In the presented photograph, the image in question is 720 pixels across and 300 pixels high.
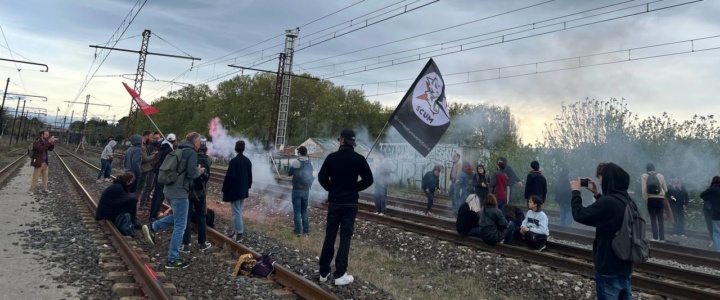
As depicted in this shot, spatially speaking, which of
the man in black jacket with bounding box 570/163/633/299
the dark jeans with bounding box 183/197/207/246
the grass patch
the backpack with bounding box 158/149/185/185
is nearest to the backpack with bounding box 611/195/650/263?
the man in black jacket with bounding box 570/163/633/299

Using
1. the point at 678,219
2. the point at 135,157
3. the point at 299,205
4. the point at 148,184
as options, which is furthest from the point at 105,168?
the point at 678,219

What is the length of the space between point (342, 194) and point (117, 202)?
483 cm

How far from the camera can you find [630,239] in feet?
12.3

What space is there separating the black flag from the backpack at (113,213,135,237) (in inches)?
196

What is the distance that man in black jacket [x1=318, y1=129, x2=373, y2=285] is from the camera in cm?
553

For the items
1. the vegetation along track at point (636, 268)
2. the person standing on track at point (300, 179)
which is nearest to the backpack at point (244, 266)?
the person standing on track at point (300, 179)

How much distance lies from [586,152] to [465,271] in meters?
15.6

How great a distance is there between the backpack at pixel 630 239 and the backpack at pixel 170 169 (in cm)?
513

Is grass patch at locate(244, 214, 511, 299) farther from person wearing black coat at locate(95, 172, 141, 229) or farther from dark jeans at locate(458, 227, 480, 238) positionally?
person wearing black coat at locate(95, 172, 141, 229)

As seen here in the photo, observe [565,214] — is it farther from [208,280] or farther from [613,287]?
[208,280]

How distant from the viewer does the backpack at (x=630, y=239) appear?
3721mm

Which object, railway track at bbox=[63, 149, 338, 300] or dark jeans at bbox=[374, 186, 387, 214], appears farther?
dark jeans at bbox=[374, 186, 387, 214]

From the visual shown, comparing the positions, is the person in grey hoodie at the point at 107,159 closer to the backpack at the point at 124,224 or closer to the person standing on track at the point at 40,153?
the person standing on track at the point at 40,153

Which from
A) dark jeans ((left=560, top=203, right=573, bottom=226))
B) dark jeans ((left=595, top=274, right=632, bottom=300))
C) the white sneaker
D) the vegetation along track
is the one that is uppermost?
dark jeans ((left=560, top=203, right=573, bottom=226))
